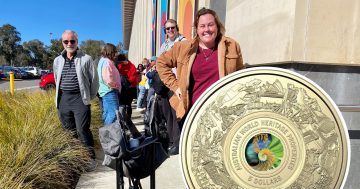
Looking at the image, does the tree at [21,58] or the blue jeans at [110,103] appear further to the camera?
the tree at [21,58]

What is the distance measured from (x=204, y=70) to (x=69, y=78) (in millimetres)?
2539

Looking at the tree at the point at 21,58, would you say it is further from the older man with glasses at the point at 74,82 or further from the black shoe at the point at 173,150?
the black shoe at the point at 173,150

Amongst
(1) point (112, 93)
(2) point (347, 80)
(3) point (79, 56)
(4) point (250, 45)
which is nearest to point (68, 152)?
(3) point (79, 56)

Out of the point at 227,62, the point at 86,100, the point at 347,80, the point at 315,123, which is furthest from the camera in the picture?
the point at 86,100

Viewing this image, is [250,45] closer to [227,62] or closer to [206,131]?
[227,62]

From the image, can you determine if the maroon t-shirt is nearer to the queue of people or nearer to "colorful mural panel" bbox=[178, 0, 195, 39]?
the queue of people

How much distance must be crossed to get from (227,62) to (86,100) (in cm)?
257

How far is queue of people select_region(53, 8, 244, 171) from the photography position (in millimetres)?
2527

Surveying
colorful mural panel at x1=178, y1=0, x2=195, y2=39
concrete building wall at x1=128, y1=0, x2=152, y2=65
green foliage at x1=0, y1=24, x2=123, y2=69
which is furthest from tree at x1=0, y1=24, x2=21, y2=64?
colorful mural panel at x1=178, y1=0, x2=195, y2=39

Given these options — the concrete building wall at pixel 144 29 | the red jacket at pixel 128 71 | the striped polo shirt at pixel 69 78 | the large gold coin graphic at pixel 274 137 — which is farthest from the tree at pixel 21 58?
the large gold coin graphic at pixel 274 137

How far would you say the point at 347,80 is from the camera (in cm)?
337

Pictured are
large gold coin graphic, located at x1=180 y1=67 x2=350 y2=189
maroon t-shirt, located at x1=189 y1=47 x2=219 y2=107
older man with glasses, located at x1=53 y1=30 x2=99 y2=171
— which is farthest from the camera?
older man with glasses, located at x1=53 y1=30 x2=99 y2=171

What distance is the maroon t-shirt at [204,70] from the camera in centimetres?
251

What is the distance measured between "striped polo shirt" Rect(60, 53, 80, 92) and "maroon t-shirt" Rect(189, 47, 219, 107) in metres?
2.39
